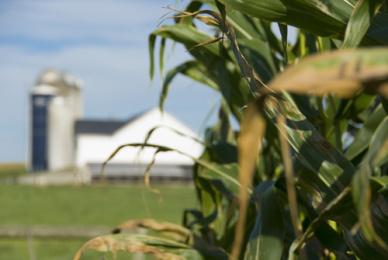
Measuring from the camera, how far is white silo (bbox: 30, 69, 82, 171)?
64.6m

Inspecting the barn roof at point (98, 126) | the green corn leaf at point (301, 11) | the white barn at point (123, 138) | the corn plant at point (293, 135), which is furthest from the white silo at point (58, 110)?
the green corn leaf at point (301, 11)

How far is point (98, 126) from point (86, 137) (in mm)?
1932

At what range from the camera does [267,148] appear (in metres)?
1.76

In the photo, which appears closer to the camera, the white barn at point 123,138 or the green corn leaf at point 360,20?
the green corn leaf at point 360,20

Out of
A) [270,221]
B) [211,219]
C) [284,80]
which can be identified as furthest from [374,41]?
[211,219]

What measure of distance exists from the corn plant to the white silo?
60647mm

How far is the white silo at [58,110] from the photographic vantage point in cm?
6462

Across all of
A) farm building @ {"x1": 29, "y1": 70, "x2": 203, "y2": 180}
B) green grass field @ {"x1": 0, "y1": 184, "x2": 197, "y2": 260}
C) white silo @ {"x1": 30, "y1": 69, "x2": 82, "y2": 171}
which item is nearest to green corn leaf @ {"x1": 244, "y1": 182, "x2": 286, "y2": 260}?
green grass field @ {"x1": 0, "y1": 184, "x2": 197, "y2": 260}

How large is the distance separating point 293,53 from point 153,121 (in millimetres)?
47402

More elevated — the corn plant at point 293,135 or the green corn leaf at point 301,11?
the green corn leaf at point 301,11

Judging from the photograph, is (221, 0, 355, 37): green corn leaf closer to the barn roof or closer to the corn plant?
the corn plant

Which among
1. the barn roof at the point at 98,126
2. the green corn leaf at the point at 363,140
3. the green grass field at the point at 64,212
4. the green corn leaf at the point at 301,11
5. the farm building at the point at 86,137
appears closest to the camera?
the green corn leaf at the point at 301,11

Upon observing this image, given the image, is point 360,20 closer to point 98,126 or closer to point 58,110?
point 98,126

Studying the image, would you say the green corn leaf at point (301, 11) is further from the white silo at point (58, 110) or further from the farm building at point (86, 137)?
the white silo at point (58, 110)
